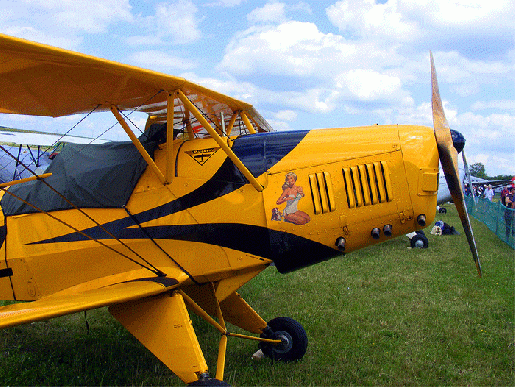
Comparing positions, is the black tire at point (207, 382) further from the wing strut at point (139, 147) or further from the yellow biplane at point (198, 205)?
the wing strut at point (139, 147)

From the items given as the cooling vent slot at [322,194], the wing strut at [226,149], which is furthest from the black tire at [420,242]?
the wing strut at [226,149]

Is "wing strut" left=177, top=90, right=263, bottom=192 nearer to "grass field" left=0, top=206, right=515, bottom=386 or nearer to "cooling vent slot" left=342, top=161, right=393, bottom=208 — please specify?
"cooling vent slot" left=342, top=161, right=393, bottom=208

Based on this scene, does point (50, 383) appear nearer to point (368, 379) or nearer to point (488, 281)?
point (368, 379)

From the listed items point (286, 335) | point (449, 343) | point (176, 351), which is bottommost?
point (449, 343)

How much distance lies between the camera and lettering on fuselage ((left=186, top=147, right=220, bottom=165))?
156 inches

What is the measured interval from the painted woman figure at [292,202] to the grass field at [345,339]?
1.61m

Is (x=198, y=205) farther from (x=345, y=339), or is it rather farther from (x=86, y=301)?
(x=345, y=339)

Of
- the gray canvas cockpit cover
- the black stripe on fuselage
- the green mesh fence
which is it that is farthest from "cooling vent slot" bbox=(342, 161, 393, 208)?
the green mesh fence

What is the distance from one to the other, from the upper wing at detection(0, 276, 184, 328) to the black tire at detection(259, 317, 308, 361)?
1.52 m

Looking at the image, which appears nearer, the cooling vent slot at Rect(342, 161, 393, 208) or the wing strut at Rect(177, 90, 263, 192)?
the wing strut at Rect(177, 90, 263, 192)

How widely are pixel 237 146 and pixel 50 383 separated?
2.83 metres

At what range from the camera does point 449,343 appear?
16.0ft

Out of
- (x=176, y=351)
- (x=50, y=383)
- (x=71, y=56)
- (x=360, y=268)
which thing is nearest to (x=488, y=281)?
(x=360, y=268)

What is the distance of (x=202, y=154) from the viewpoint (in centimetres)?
400
